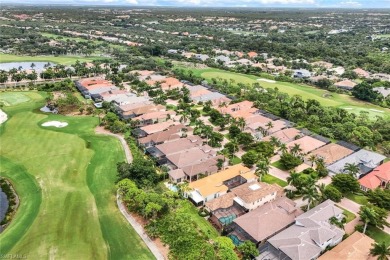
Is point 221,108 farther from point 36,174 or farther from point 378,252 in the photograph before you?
point 378,252

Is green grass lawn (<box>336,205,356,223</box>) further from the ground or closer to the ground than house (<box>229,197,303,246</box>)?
closer to the ground

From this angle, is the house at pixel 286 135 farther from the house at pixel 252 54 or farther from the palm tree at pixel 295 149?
the house at pixel 252 54

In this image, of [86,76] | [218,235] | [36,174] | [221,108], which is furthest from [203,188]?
[86,76]

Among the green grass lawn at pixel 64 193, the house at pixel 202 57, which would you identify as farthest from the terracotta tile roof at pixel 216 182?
the house at pixel 202 57

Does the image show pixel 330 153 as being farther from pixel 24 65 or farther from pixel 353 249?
pixel 24 65

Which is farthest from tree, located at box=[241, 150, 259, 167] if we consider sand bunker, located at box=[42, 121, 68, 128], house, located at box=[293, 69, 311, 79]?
house, located at box=[293, 69, 311, 79]

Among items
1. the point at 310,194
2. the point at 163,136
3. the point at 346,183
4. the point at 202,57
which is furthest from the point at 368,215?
the point at 202,57

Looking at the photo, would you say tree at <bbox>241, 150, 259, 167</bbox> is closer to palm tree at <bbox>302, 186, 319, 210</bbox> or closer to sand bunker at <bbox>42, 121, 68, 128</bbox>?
palm tree at <bbox>302, 186, 319, 210</bbox>
